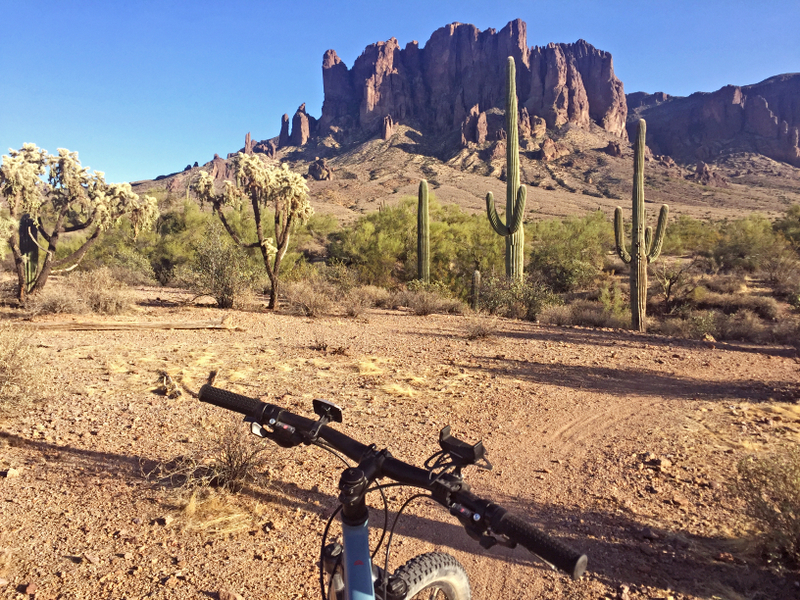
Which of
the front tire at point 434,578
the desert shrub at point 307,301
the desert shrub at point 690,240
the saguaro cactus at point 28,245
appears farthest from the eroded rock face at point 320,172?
the front tire at point 434,578

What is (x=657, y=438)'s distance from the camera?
543 cm

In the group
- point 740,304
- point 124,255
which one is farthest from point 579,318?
point 124,255

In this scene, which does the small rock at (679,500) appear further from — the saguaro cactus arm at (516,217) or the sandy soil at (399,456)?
the saguaro cactus arm at (516,217)

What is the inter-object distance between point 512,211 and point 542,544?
16.1 m

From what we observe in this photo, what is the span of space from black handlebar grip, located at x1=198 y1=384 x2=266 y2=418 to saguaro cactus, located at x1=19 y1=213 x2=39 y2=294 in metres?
14.0

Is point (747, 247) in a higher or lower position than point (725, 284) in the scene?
higher

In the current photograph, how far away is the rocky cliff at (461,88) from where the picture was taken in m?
103

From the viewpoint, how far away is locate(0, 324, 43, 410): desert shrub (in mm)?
5203

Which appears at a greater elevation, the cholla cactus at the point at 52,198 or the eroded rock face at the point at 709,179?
the eroded rock face at the point at 709,179

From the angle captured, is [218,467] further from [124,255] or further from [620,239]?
[124,255]

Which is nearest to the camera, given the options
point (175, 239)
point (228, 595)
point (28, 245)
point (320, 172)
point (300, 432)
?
point (300, 432)

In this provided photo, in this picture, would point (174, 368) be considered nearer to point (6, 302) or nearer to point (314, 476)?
point (314, 476)

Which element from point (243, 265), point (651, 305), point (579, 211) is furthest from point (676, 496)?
point (579, 211)

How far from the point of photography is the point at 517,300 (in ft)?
50.0
